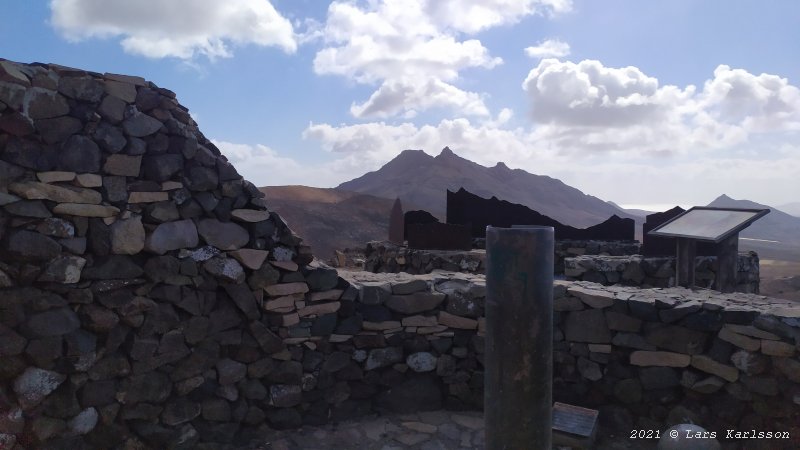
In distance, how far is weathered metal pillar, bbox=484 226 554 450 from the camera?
3703mm

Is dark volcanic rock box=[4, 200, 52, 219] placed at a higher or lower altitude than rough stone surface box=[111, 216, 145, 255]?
higher

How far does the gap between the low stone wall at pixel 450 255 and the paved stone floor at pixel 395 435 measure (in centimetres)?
434

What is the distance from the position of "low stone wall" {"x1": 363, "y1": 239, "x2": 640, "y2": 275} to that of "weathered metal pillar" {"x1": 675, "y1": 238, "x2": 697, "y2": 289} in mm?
3475

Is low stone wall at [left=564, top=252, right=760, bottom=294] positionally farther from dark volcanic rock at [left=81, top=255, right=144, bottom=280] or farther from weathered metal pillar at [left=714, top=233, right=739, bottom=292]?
dark volcanic rock at [left=81, top=255, right=144, bottom=280]

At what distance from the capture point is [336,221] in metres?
32.2

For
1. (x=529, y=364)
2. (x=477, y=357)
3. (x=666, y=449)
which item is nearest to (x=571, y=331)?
(x=477, y=357)

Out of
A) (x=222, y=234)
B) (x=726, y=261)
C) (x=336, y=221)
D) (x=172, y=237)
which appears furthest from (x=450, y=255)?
(x=336, y=221)

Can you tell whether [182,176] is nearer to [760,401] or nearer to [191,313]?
[191,313]

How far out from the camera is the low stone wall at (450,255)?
981 centimetres

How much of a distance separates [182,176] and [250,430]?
8.01 feet

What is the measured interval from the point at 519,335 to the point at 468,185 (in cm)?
5304

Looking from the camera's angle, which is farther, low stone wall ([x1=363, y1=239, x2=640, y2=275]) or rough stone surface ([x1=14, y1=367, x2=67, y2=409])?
low stone wall ([x1=363, y1=239, x2=640, y2=275])

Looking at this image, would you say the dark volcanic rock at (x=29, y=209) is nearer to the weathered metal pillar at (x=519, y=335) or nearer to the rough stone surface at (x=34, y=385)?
the rough stone surface at (x=34, y=385)

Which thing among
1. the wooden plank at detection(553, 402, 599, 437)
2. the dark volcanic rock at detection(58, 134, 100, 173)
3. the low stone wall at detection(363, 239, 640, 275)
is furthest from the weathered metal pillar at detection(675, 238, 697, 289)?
the dark volcanic rock at detection(58, 134, 100, 173)
